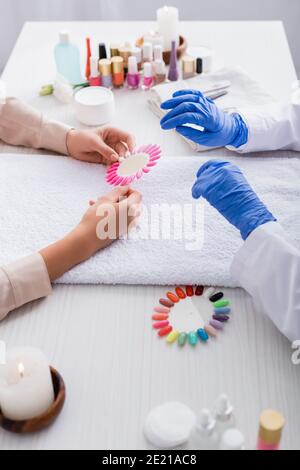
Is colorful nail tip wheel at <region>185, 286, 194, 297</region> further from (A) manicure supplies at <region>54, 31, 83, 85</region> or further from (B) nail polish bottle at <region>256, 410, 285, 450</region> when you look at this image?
(A) manicure supplies at <region>54, 31, 83, 85</region>

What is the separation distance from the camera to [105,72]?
63.5 inches

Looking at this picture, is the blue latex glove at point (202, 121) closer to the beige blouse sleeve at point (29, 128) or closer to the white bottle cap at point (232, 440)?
the beige blouse sleeve at point (29, 128)

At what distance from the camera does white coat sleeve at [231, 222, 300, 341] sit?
0.97m

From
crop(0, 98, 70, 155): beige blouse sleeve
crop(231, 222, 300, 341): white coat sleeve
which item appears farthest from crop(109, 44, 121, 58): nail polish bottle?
crop(231, 222, 300, 341): white coat sleeve

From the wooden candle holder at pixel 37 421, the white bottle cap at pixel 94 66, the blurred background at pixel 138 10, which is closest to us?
the wooden candle holder at pixel 37 421

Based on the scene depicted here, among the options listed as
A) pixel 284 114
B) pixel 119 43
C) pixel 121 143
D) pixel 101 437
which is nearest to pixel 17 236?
pixel 121 143

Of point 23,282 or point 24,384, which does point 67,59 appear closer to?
point 23,282

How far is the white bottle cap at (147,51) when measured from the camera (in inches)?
64.5

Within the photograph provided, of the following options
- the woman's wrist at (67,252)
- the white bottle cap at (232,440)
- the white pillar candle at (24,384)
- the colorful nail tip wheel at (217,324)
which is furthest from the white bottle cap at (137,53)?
the white bottle cap at (232,440)

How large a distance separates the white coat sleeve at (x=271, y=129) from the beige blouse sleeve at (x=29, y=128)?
40 centimetres

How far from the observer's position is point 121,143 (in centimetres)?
139

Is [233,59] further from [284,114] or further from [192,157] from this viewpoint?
[192,157]
